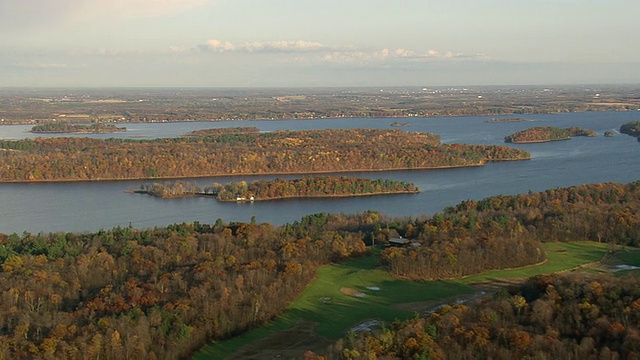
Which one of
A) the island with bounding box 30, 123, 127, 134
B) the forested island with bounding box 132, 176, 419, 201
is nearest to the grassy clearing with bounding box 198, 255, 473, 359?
the forested island with bounding box 132, 176, 419, 201

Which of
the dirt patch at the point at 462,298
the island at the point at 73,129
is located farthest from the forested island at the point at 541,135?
the dirt patch at the point at 462,298

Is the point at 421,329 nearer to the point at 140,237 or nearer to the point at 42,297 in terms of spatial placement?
the point at 42,297

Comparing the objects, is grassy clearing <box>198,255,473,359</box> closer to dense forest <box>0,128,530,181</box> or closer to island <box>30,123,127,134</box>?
dense forest <box>0,128,530,181</box>

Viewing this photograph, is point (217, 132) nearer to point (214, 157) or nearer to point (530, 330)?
point (214, 157)

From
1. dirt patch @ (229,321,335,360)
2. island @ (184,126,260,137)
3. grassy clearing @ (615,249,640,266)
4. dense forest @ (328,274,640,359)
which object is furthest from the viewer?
island @ (184,126,260,137)

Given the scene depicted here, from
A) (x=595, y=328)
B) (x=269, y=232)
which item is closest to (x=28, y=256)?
(x=269, y=232)
